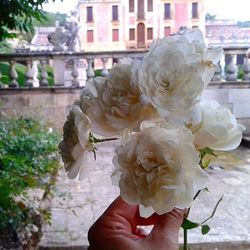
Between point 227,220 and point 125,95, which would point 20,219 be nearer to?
point 227,220

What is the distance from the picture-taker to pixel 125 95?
0.56 metres

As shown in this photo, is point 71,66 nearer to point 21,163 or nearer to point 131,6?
point 21,163

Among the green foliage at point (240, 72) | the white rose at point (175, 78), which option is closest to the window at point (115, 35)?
the green foliage at point (240, 72)

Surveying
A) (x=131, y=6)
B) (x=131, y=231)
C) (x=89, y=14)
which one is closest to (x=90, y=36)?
(x=89, y=14)

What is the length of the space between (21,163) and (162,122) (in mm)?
2903

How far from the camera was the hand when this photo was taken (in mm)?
627

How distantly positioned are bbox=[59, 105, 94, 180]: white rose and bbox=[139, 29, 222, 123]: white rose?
10 cm

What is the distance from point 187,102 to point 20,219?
199 cm

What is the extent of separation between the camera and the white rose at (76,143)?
1.95 ft

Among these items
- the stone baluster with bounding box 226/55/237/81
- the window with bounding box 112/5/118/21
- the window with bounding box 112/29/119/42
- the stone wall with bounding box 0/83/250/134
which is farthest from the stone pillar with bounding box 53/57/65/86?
the window with bounding box 112/29/119/42

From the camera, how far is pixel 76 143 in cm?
61

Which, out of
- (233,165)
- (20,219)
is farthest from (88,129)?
(233,165)

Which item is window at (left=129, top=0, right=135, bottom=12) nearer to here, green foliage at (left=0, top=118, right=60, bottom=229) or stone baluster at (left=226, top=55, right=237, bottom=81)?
stone baluster at (left=226, top=55, right=237, bottom=81)

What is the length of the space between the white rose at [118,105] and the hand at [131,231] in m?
0.14
